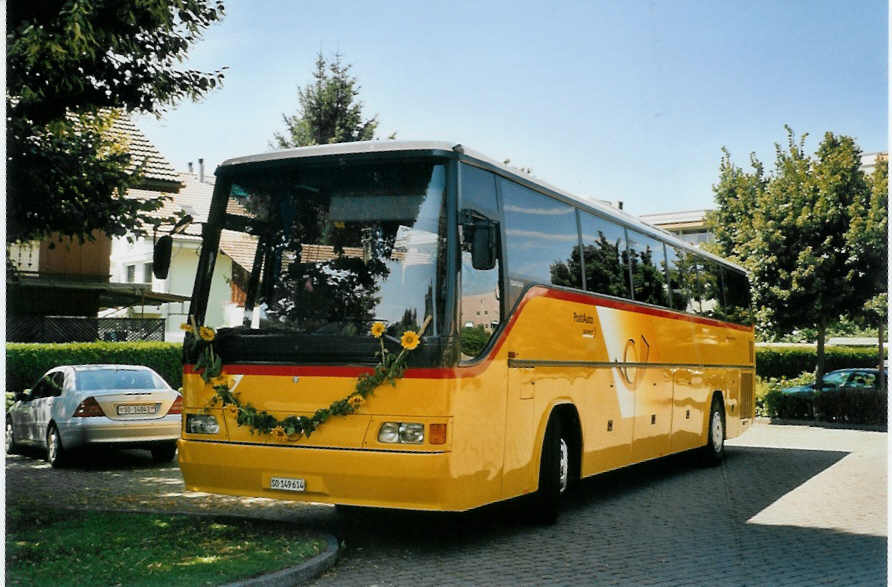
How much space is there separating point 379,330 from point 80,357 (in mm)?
19905

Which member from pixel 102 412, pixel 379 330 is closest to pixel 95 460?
pixel 102 412

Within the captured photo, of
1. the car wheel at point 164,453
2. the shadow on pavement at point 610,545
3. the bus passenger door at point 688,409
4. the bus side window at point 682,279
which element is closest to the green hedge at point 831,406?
the bus passenger door at point 688,409

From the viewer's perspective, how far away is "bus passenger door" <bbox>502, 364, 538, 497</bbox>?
9.06m

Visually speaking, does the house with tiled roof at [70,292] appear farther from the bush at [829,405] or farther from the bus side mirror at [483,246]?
the bus side mirror at [483,246]

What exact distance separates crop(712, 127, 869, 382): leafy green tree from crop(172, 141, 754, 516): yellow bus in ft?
62.3

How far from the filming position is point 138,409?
15188 mm

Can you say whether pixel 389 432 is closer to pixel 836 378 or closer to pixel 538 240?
pixel 538 240

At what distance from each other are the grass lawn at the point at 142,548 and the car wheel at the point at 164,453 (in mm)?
5850

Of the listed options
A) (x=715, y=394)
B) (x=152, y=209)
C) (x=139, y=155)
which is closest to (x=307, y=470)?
(x=152, y=209)

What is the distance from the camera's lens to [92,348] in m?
26.3

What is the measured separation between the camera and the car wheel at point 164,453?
1576cm

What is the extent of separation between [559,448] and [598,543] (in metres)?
1.21

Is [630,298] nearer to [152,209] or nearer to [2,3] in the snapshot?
[152,209]

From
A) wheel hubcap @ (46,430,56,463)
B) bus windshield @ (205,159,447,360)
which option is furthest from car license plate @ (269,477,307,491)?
wheel hubcap @ (46,430,56,463)
